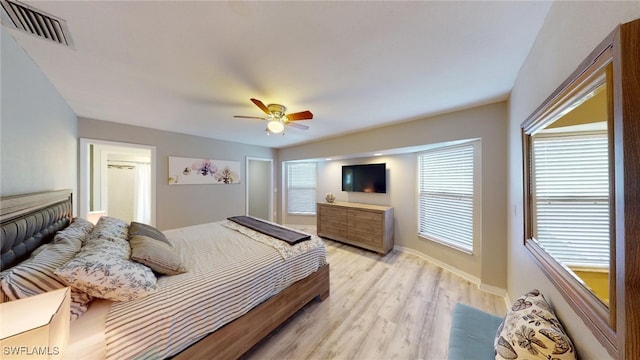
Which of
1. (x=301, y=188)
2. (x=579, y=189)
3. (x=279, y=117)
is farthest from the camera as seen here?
(x=301, y=188)

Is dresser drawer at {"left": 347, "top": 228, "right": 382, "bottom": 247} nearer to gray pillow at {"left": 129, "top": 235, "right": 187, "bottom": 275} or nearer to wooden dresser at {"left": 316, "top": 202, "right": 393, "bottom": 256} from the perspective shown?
wooden dresser at {"left": 316, "top": 202, "right": 393, "bottom": 256}

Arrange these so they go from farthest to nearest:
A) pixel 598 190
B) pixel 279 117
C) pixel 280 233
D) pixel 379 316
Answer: pixel 280 233
pixel 279 117
pixel 379 316
pixel 598 190

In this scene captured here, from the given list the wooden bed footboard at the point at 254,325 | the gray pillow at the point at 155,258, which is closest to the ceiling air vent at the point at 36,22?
the gray pillow at the point at 155,258

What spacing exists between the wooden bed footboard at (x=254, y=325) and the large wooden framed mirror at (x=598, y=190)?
1.84m

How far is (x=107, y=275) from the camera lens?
1.12 metres

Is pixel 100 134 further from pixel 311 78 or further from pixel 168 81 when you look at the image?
pixel 311 78

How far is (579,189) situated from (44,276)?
2.60 m

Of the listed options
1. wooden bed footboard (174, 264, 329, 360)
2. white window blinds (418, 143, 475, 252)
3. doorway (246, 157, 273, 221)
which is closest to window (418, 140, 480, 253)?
white window blinds (418, 143, 475, 252)

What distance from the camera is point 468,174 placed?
9.19ft

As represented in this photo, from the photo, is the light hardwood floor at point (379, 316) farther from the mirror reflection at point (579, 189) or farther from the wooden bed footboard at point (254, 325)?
the mirror reflection at point (579, 189)

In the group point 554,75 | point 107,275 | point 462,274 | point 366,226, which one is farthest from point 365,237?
point 107,275

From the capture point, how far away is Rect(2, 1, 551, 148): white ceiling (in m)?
1.11

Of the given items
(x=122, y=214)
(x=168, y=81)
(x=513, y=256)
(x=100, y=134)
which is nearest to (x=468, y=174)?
(x=513, y=256)

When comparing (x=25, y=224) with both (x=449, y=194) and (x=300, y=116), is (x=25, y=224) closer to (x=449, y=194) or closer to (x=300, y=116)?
(x=300, y=116)
